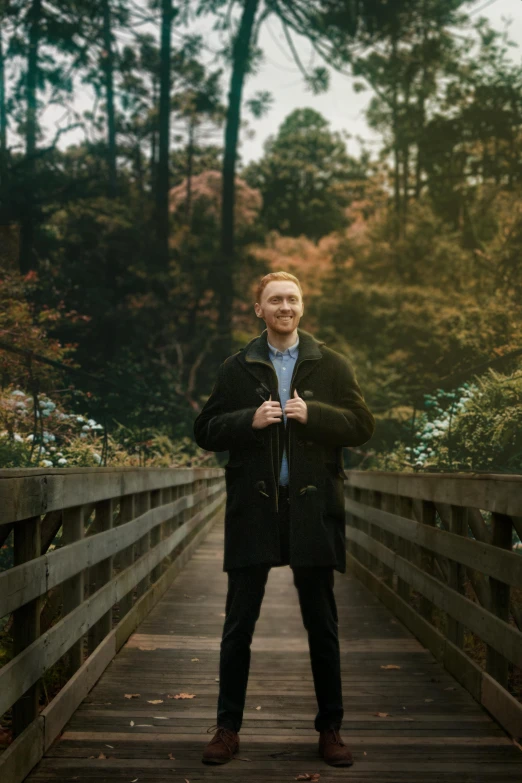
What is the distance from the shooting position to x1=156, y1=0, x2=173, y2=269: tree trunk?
25.7m

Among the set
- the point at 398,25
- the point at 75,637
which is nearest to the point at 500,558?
the point at 75,637

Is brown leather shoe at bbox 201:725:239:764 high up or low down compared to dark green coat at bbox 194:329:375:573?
down

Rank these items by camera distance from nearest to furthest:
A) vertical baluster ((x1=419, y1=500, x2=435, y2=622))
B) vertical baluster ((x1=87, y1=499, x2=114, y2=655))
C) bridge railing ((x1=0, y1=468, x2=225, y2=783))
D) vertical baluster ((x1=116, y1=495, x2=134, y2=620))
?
1. bridge railing ((x1=0, y1=468, x2=225, y2=783))
2. vertical baluster ((x1=87, y1=499, x2=114, y2=655))
3. vertical baluster ((x1=116, y1=495, x2=134, y2=620))
4. vertical baluster ((x1=419, y1=500, x2=435, y2=622))

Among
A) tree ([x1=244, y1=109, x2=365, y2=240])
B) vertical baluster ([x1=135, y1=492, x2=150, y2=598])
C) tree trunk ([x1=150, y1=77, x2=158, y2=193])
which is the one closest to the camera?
vertical baluster ([x1=135, y1=492, x2=150, y2=598])

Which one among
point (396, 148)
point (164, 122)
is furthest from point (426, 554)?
point (396, 148)

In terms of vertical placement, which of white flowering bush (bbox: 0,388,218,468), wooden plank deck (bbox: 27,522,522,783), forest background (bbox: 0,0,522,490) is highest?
forest background (bbox: 0,0,522,490)

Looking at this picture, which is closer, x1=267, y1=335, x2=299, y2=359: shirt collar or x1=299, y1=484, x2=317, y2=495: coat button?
x1=299, y1=484, x2=317, y2=495: coat button

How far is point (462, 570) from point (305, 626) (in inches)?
66.4

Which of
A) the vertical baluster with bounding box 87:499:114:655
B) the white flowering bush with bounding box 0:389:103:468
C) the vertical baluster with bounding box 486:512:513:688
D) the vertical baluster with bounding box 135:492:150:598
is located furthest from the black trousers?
the white flowering bush with bounding box 0:389:103:468

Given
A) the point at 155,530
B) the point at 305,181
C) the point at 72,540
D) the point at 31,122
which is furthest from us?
the point at 305,181

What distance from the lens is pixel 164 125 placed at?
85.7ft

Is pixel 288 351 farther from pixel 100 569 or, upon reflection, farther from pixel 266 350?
pixel 100 569

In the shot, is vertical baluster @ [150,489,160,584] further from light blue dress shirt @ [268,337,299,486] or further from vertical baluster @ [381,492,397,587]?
light blue dress shirt @ [268,337,299,486]

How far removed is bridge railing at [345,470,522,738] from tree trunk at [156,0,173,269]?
18.8 meters
